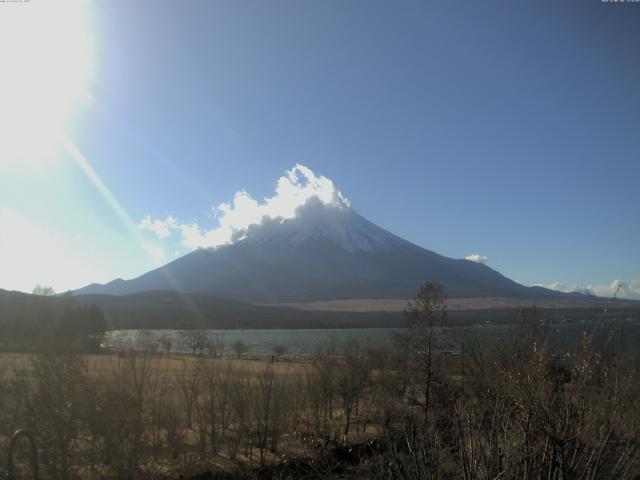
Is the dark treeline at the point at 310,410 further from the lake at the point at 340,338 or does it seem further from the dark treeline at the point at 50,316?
the dark treeline at the point at 50,316

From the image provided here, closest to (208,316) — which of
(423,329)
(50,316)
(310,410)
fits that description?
(50,316)

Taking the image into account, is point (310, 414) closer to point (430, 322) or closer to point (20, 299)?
point (430, 322)

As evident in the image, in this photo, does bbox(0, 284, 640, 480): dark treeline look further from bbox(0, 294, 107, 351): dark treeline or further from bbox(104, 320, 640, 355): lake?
bbox(0, 294, 107, 351): dark treeline

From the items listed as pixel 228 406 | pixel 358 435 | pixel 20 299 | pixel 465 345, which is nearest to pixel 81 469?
pixel 228 406

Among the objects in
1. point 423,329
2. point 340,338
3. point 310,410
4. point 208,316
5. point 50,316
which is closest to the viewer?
point 423,329

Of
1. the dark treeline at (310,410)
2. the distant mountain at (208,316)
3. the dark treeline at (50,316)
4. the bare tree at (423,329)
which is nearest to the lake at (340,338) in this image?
the dark treeline at (310,410)

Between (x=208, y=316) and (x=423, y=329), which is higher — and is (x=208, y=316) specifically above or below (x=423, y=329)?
below

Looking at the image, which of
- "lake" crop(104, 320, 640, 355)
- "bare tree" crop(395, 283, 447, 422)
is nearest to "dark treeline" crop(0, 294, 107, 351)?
"lake" crop(104, 320, 640, 355)

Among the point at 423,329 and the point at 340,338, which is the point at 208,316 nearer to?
the point at 340,338

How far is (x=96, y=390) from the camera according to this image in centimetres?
1388

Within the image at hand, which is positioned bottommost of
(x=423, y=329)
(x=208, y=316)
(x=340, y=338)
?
(x=340, y=338)

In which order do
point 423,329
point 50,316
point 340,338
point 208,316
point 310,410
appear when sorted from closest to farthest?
point 423,329 → point 310,410 → point 50,316 → point 340,338 → point 208,316

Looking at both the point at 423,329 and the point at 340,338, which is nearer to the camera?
the point at 423,329

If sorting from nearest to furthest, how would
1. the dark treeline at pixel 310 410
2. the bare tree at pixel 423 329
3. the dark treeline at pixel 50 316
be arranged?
the dark treeline at pixel 310 410 < the bare tree at pixel 423 329 < the dark treeline at pixel 50 316
